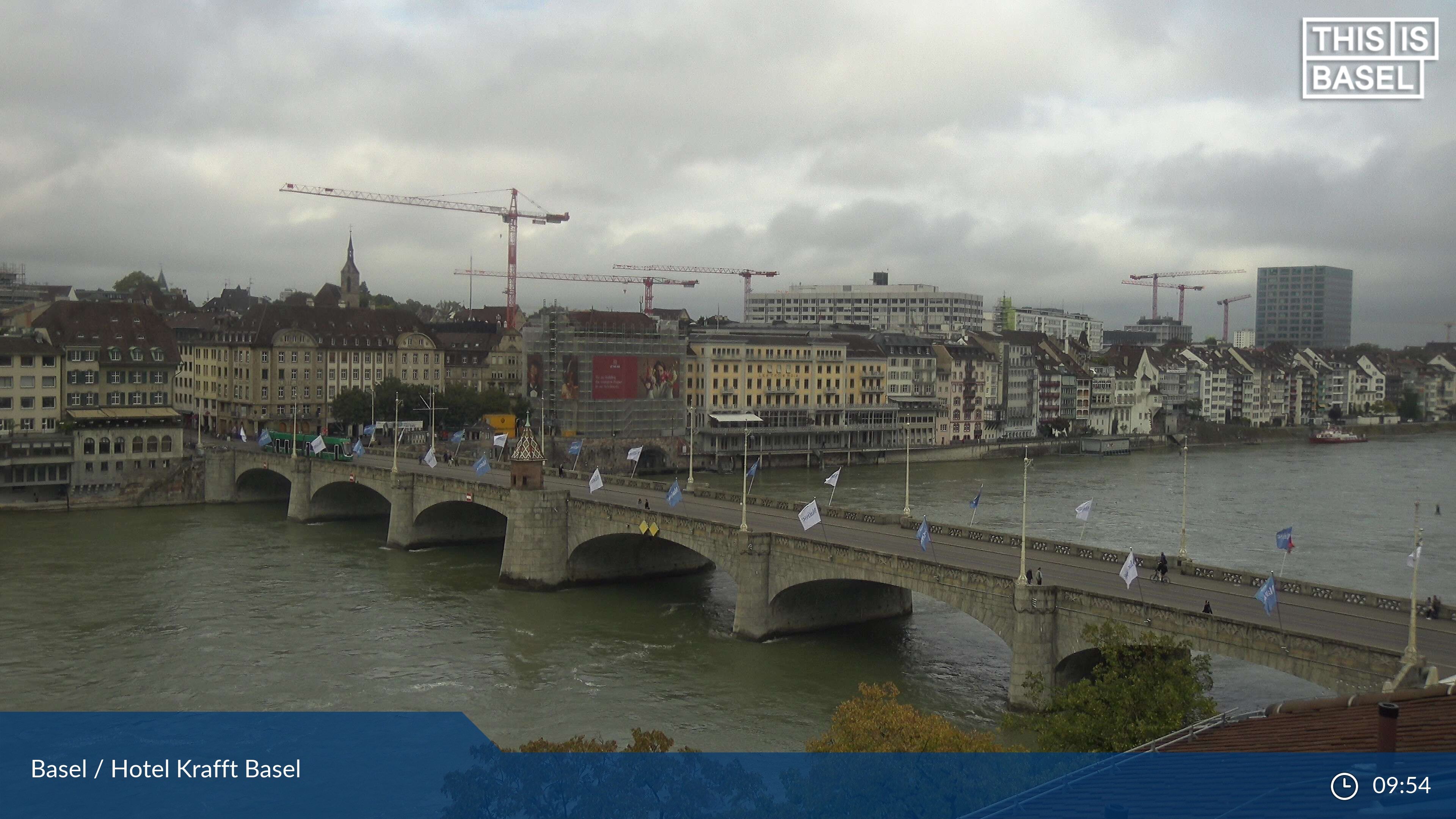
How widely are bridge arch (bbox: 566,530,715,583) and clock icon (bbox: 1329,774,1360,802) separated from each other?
1691 inches

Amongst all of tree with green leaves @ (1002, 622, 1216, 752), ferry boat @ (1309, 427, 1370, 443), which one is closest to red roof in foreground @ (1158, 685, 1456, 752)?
tree with green leaves @ (1002, 622, 1216, 752)

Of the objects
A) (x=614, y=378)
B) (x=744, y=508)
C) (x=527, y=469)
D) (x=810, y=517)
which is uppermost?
(x=614, y=378)

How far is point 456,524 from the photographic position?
2756 inches

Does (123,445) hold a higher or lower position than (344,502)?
higher

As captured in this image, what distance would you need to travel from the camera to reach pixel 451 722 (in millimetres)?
36406

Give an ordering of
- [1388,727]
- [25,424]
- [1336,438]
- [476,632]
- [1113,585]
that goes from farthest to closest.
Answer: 1. [1336,438]
2. [25,424]
3. [476,632]
4. [1113,585]
5. [1388,727]

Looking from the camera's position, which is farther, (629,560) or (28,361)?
(28,361)

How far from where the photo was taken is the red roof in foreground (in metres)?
14.2

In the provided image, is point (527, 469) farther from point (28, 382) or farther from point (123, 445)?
point (28, 382)

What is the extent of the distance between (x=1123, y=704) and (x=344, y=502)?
6488cm

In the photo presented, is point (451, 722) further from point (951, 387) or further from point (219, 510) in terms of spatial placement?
point (951, 387)

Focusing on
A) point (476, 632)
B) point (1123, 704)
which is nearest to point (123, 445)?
point (476, 632)

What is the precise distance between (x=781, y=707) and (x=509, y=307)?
143 meters

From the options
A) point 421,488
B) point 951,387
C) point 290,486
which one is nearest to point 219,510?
point 290,486
